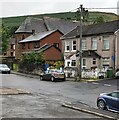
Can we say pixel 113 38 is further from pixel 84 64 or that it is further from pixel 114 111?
pixel 114 111

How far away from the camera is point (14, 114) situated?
663 inches

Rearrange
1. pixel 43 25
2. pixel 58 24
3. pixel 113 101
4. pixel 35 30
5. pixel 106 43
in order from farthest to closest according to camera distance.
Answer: pixel 43 25
pixel 58 24
pixel 35 30
pixel 106 43
pixel 113 101

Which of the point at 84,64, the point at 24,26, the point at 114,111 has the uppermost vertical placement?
the point at 24,26

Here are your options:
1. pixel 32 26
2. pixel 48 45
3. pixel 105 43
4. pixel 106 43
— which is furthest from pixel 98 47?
pixel 32 26

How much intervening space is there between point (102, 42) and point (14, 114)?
2998 cm

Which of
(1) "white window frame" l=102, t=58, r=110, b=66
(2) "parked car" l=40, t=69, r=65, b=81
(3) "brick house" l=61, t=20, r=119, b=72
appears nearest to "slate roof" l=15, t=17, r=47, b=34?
(3) "brick house" l=61, t=20, r=119, b=72

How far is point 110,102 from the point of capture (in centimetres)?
1970

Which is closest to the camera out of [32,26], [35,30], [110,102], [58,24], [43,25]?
[110,102]

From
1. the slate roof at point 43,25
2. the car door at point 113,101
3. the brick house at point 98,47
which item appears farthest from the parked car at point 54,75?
the slate roof at point 43,25

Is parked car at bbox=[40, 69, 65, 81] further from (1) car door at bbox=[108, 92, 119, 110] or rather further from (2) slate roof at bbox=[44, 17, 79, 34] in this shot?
(2) slate roof at bbox=[44, 17, 79, 34]

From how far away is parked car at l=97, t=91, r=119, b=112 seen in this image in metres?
19.2

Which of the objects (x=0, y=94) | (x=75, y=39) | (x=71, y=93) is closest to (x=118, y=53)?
(x=75, y=39)

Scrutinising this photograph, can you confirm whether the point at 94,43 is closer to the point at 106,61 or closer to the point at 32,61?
the point at 106,61

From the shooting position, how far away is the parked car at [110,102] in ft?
63.0
